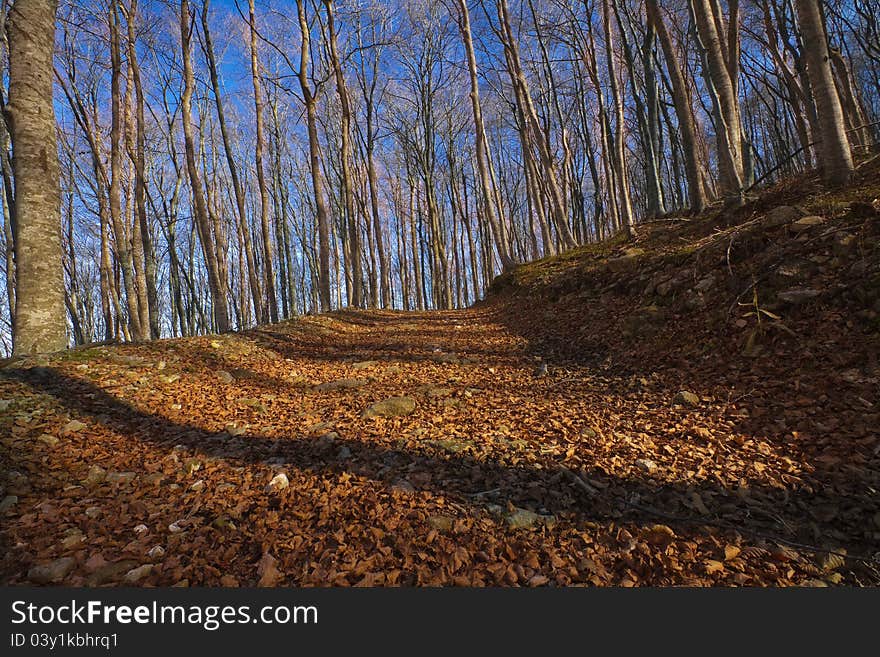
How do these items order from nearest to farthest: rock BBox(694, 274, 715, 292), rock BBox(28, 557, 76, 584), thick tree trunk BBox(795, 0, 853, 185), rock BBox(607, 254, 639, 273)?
rock BBox(28, 557, 76, 584), rock BBox(694, 274, 715, 292), thick tree trunk BBox(795, 0, 853, 185), rock BBox(607, 254, 639, 273)

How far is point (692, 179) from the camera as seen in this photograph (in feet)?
27.4

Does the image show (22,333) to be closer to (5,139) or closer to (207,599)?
(207,599)

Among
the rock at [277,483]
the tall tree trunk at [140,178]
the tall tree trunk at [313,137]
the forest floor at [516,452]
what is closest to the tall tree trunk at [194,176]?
the tall tree trunk at [140,178]

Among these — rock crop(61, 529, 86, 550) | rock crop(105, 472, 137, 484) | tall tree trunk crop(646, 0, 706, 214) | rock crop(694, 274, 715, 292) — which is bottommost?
rock crop(61, 529, 86, 550)

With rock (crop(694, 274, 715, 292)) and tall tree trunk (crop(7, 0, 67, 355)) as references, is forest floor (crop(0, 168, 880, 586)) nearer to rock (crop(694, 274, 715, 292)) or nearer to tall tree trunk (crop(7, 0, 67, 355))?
rock (crop(694, 274, 715, 292))

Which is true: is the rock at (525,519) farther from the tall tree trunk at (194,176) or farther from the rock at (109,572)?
the tall tree trunk at (194,176)

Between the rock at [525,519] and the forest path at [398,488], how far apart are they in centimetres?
1

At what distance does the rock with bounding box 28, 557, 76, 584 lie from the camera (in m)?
1.58

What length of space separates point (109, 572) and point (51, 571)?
0.68 feet

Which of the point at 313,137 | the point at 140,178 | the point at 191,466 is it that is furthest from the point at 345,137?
the point at 191,466

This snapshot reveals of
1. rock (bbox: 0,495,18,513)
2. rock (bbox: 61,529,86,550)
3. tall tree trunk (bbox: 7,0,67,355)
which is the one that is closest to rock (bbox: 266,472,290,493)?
rock (bbox: 61,529,86,550)

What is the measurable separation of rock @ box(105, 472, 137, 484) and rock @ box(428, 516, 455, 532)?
1905 mm

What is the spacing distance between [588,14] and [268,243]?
1363 cm

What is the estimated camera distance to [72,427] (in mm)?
2881
